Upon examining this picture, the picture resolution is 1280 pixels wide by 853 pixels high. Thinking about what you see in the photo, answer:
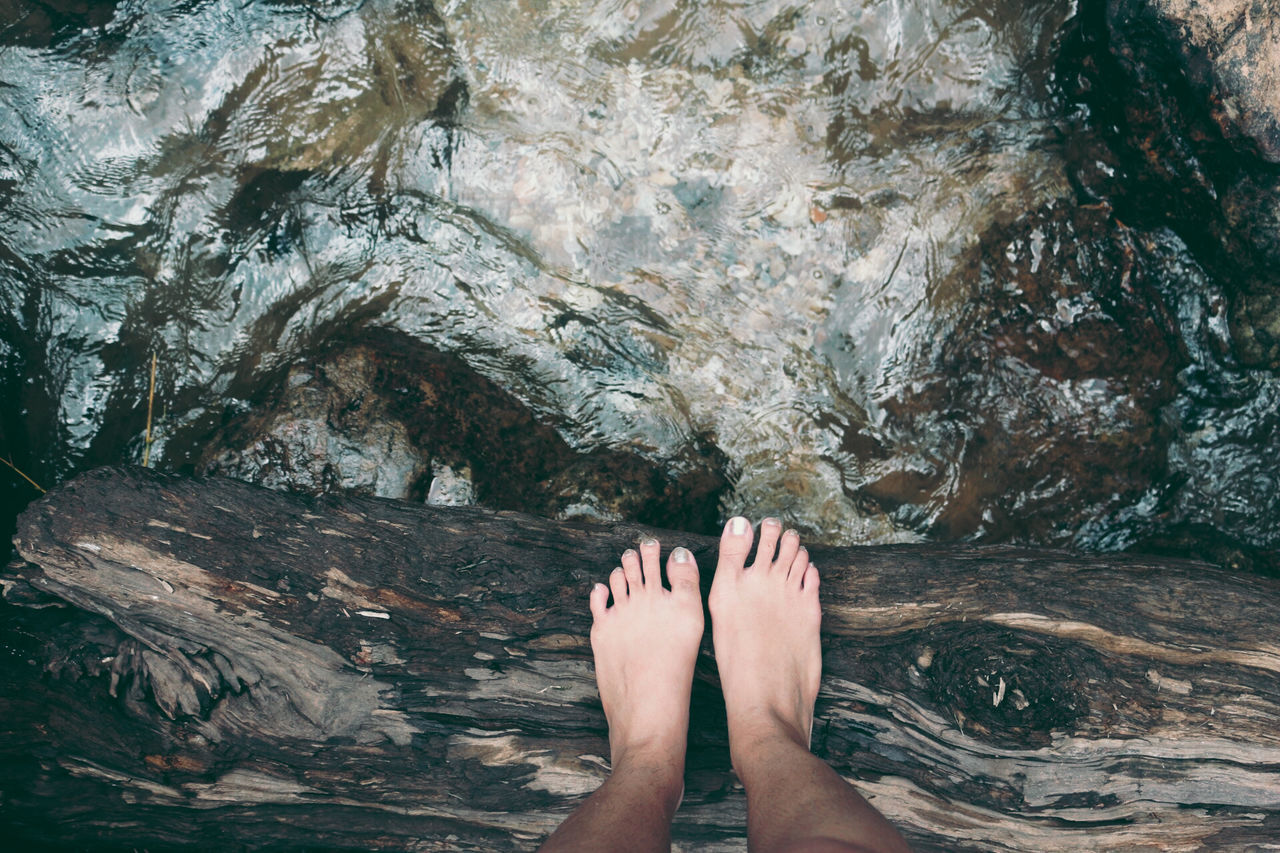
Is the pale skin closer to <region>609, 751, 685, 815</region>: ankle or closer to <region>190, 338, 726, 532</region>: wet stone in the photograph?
<region>609, 751, 685, 815</region>: ankle

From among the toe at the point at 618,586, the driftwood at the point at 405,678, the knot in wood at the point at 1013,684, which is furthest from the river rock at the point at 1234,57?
the toe at the point at 618,586

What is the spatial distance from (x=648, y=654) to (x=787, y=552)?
1.78 feet

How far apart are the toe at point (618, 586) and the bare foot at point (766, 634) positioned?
0.93ft

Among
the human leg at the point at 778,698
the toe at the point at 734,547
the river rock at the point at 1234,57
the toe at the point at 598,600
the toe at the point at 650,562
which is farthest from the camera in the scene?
the toe at the point at 734,547

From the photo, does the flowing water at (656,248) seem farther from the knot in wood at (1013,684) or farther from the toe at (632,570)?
the knot in wood at (1013,684)

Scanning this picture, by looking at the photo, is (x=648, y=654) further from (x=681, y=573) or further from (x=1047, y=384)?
(x=1047, y=384)

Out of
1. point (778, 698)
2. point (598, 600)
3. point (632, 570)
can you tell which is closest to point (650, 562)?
point (632, 570)

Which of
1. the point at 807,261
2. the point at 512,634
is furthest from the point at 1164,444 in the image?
the point at 512,634

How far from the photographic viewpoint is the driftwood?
67.7 inches

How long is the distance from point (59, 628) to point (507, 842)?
1323 millimetres

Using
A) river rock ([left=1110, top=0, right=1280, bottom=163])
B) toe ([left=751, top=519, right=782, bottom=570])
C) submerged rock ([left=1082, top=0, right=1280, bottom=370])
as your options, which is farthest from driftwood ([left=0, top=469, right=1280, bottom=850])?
river rock ([left=1110, top=0, right=1280, bottom=163])

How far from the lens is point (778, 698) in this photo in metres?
1.88

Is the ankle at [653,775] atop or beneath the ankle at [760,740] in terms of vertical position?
beneath

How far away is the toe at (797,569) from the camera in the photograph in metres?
2.09
